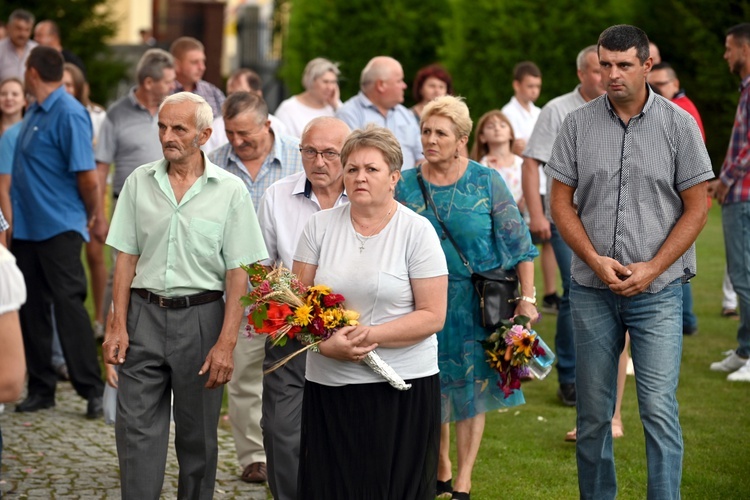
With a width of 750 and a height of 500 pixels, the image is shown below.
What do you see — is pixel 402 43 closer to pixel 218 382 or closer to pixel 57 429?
pixel 57 429

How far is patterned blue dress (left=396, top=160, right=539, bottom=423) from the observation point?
688cm

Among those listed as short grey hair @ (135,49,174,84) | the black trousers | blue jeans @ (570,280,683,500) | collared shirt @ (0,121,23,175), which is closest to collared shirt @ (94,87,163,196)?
short grey hair @ (135,49,174,84)

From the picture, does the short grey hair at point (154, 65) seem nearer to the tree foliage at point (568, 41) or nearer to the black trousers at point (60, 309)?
→ the black trousers at point (60, 309)

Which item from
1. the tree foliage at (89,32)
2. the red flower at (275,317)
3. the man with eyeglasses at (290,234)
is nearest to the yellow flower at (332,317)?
the red flower at (275,317)

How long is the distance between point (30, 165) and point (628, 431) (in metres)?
4.72

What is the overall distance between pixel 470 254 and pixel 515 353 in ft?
1.99

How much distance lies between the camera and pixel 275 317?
→ 5.34 metres

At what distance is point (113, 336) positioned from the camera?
602 centimetres

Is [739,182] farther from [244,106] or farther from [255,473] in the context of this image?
[255,473]

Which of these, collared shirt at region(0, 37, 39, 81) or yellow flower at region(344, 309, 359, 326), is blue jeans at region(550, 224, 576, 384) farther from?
collared shirt at region(0, 37, 39, 81)

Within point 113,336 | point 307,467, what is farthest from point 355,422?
point 113,336

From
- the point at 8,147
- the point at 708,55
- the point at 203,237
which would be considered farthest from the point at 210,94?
the point at 708,55

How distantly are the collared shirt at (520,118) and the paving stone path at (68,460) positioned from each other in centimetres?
583

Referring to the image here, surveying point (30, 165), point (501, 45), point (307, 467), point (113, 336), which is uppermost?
point (501, 45)
